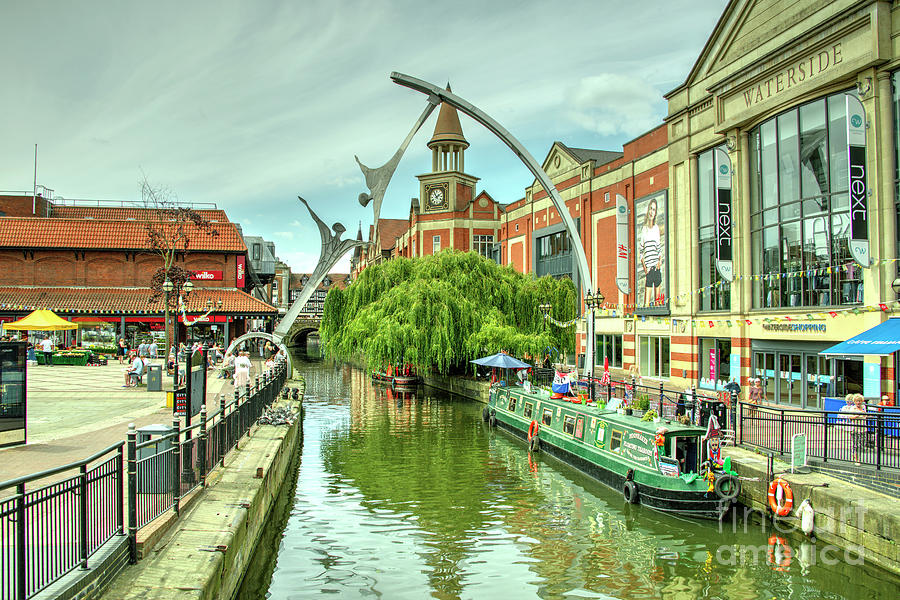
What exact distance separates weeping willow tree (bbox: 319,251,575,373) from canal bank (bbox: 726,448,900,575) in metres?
18.7

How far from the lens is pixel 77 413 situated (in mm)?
18672

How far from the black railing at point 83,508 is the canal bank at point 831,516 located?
10.1 m

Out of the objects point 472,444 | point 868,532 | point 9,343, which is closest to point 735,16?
point 472,444

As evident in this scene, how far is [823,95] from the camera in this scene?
2209 cm

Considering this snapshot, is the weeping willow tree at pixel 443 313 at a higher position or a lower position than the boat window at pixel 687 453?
higher

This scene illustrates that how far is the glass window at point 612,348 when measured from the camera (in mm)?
39656

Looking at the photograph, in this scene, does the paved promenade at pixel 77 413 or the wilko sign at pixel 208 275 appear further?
the wilko sign at pixel 208 275

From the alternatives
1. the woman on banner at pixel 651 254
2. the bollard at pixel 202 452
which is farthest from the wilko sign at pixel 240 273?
the bollard at pixel 202 452

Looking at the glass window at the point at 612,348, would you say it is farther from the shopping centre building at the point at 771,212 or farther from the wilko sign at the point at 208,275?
the wilko sign at the point at 208,275

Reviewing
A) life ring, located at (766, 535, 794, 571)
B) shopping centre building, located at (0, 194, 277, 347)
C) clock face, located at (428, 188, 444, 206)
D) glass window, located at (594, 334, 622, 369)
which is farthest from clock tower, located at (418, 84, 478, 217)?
life ring, located at (766, 535, 794, 571)

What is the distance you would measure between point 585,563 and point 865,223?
50.3ft

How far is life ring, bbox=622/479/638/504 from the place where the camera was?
1478 centimetres

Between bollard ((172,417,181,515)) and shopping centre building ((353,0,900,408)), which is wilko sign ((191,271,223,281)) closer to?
shopping centre building ((353,0,900,408))

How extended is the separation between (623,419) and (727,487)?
11.6 ft
